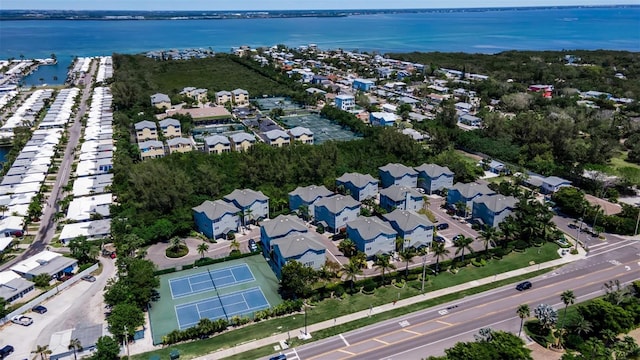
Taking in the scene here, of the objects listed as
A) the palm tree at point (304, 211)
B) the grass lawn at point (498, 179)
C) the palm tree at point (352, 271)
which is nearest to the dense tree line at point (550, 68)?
the grass lawn at point (498, 179)

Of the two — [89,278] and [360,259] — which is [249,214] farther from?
[89,278]

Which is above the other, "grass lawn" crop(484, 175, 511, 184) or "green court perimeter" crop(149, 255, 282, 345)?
"grass lawn" crop(484, 175, 511, 184)

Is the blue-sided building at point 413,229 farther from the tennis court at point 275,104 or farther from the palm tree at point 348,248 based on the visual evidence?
the tennis court at point 275,104

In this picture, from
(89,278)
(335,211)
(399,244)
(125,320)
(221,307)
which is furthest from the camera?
(335,211)

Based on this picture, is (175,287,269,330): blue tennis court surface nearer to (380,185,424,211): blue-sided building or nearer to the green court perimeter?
the green court perimeter

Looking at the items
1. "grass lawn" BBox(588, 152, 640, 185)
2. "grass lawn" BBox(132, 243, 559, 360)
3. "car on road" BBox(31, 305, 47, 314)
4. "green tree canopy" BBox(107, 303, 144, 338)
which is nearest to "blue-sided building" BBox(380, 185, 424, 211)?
"grass lawn" BBox(132, 243, 559, 360)

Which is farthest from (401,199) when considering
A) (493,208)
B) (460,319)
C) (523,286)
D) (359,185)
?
(460,319)
